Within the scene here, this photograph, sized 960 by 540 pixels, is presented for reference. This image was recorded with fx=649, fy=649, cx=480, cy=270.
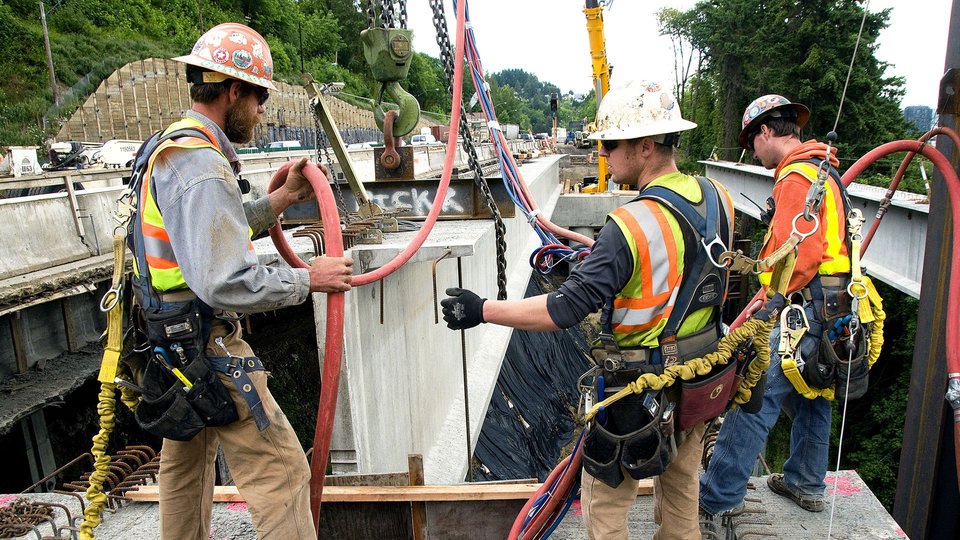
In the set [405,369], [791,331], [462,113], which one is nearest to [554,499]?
[791,331]

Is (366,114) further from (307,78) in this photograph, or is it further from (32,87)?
(307,78)

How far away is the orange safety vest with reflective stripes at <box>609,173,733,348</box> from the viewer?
2.49 meters

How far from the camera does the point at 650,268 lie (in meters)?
2.51

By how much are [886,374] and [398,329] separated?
67.6ft

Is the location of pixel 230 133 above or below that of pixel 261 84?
below

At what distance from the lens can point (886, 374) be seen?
21.1 metres

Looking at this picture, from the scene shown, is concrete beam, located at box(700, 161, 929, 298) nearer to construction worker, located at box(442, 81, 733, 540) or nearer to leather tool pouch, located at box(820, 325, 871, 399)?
leather tool pouch, located at box(820, 325, 871, 399)

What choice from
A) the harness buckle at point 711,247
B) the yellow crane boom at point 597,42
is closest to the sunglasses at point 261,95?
the harness buckle at point 711,247

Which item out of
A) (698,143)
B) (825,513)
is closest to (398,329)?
(825,513)

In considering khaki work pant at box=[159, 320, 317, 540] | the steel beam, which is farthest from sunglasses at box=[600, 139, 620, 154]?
the steel beam

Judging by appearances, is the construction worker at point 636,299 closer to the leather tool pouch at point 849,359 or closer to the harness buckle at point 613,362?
the harness buckle at point 613,362

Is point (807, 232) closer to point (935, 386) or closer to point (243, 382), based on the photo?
point (935, 386)

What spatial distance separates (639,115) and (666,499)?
5.64 feet

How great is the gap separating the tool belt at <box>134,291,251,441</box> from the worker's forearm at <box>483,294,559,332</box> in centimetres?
116
